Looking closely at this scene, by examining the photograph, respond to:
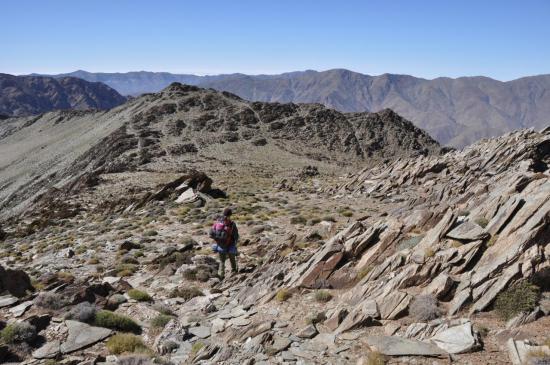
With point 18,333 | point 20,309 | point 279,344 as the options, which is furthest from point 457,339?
point 20,309

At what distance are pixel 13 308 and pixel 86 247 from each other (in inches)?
524

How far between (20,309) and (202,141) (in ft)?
275

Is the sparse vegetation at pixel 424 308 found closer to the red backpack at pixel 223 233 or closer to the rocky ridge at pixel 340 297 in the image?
the rocky ridge at pixel 340 297

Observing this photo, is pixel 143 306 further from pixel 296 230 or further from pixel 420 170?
pixel 420 170

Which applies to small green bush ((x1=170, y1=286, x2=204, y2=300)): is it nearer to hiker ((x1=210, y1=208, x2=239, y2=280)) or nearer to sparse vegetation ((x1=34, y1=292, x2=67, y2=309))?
hiker ((x1=210, y1=208, x2=239, y2=280))

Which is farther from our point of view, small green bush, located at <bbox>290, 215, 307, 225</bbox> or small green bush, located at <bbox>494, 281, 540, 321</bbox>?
small green bush, located at <bbox>290, 215, 307, 225</bbox>

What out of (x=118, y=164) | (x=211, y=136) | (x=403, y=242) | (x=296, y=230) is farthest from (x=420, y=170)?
(x=211, y=136)

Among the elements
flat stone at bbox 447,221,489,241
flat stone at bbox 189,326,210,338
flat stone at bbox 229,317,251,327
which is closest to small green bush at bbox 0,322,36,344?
flat stone at bbox 189,326,210,338

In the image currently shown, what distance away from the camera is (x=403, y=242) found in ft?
50.4

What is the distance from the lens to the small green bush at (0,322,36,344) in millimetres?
10641

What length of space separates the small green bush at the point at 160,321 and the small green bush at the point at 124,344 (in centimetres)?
172

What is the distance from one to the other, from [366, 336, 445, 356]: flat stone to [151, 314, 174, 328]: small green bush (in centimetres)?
655

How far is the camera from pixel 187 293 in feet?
55.1

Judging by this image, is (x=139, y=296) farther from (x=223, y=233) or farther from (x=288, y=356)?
(x=288, y=356)
